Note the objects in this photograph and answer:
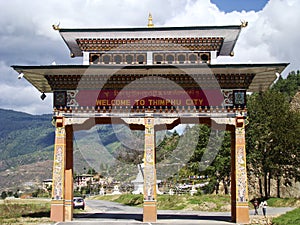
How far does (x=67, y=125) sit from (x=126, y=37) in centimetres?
578

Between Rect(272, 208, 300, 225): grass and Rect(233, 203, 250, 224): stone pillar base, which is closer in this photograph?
Rect(272, 208, 300, 225): grass

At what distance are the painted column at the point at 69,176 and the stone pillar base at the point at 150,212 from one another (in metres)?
3.92

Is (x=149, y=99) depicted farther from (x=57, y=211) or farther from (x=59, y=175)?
(x=57, y=211)

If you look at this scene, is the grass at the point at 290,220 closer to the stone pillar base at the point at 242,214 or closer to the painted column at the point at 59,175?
the stone pillar base at the point at 242,214

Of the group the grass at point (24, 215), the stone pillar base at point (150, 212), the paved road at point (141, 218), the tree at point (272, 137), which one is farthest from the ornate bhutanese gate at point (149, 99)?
the tree at point (272, 137)

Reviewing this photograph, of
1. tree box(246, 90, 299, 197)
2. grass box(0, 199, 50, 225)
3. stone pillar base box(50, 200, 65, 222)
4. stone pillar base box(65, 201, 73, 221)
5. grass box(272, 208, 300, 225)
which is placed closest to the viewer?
grass box(272, 208, 300, 225)

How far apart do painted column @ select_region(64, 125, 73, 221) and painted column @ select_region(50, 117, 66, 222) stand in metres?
0.58

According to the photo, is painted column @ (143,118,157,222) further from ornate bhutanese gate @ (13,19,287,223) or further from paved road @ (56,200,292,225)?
paved road @ (56,200,292,225)

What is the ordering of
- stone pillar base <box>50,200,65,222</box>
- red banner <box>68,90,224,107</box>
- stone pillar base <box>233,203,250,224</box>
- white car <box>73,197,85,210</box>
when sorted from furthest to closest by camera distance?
white car <box>73,197,85,210</box>
red banner <box>68,90,224,107</box>
stone pillar base <box>50,200,65,222</box>
stone pillar base <box>233,203,250,224</box>

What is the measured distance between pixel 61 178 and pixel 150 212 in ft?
15.6

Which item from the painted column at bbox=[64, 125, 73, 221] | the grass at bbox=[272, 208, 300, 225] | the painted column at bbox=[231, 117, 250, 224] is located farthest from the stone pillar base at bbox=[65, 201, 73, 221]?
the grass at bbox=[272, 208, 300, 225]

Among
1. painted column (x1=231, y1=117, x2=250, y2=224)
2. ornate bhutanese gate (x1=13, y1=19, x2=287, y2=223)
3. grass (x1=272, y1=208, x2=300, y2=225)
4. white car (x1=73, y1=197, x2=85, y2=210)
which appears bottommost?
white car (x1=73, y1=197, x2=85, y2=210)

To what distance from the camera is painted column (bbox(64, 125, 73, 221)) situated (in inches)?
915

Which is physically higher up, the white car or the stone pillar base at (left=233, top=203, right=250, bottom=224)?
→ the stone pillar base at (left=233, top=203, right=250, bottom=224)
